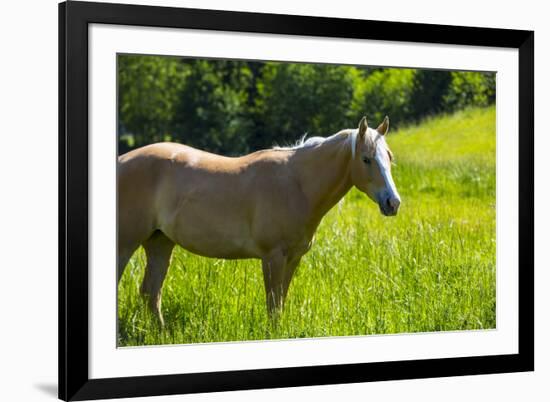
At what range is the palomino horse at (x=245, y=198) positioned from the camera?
547 cm

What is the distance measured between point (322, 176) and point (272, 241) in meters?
0.56

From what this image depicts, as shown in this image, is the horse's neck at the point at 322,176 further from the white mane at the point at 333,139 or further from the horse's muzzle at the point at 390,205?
the horse's muzzle at the point at 390,205

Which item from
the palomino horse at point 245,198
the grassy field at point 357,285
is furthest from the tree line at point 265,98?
the grassy field at point 357,285

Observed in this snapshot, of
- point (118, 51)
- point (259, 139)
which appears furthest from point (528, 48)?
point (259, 139)

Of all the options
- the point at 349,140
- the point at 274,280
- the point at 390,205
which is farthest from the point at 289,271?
the point at 349,140

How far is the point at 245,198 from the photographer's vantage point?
5.56 meters

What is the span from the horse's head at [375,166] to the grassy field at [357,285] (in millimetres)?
518

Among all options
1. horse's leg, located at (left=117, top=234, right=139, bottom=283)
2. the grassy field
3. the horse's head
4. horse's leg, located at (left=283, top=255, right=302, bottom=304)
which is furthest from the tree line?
horse's leg, located at (left=117, top=234, right=139, bottom=283)

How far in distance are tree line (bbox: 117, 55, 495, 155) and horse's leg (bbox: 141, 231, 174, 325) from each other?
3.75 ft

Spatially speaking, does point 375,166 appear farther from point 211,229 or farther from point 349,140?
point 211,229

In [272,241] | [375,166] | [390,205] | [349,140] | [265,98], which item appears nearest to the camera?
[390,205]

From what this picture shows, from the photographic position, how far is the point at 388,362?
526 cm

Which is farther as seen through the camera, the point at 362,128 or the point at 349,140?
the point at 349,140

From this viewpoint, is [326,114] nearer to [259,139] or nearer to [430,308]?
[259,139]
